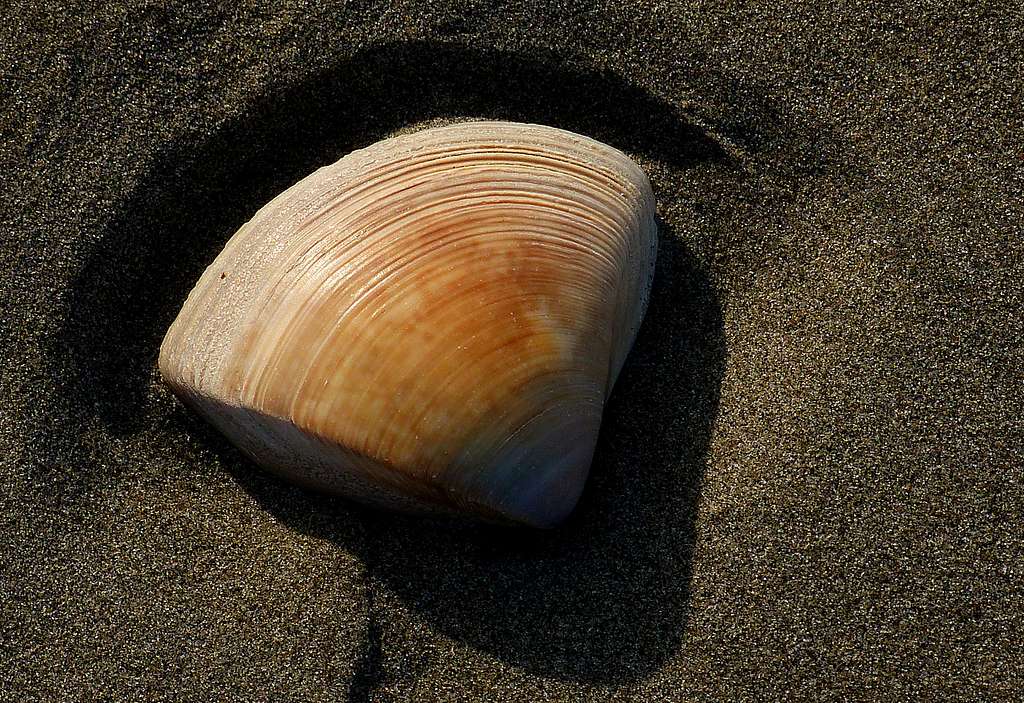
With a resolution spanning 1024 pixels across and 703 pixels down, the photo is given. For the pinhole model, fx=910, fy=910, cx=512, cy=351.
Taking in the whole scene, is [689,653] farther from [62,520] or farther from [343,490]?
[62,520]

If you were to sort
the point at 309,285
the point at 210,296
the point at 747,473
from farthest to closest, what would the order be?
the point at 747,473 → the point at 210,296 → the point at 309,285

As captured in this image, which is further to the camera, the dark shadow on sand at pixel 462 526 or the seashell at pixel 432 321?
the dark shadow on sand at pixel 462 526

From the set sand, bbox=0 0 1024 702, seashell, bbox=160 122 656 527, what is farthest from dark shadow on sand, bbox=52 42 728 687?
seashell, bbox=160 122 656 527

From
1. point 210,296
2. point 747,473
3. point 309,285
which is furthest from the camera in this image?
point 747,473

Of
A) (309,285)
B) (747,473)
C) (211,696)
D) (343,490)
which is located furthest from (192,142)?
(747,473)

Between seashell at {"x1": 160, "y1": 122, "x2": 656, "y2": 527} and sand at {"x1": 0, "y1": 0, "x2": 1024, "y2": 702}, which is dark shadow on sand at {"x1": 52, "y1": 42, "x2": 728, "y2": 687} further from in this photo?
seashell at {"x1": 160, "y1": 122, "x2": 656, "y2": 527}

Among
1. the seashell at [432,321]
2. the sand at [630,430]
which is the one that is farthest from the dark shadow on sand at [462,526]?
the seashell at [432,321]

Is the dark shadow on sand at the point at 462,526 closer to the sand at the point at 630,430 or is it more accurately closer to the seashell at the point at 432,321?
the sand at the point at 630,430

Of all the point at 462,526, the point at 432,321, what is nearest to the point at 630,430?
the point at 462,526
